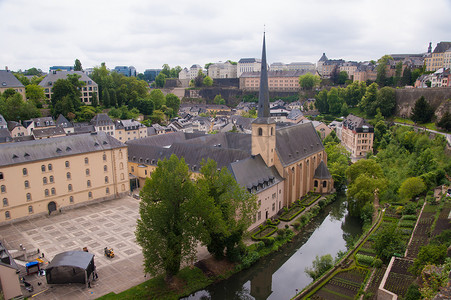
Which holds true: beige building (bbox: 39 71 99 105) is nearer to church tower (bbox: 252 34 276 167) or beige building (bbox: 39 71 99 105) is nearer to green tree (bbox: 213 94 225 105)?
church tower (bbox: 252 34 276 167)

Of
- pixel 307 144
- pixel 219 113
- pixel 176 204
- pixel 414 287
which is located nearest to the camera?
pixel 414 287

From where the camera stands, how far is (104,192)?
5050 centimetres

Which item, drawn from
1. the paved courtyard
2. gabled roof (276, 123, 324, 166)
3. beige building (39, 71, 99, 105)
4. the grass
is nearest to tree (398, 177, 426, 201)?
gabled roof (276, 123, 324, 166)

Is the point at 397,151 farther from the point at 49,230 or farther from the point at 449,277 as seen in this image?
the point at 49,230

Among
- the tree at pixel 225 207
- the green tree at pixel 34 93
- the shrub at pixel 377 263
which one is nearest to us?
the shrub at pixel 377 263

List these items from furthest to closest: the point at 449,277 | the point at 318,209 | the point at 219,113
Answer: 1. the point at 219,113
2. the point at 318,209
3. the point at 449,277

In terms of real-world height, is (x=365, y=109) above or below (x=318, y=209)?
above

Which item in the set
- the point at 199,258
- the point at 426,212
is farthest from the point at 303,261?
the point at 426,212

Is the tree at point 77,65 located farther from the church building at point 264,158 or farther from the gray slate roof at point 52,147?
the gray slate roof at point 52,147

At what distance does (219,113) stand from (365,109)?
2361 inches

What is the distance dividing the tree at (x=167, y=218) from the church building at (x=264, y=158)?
39.5 ft

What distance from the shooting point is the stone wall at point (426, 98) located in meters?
74.1

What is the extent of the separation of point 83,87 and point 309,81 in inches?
3688

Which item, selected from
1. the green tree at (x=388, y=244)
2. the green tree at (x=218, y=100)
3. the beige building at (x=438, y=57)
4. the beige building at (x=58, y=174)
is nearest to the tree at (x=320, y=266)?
the green tree at (x=388, y=244)
